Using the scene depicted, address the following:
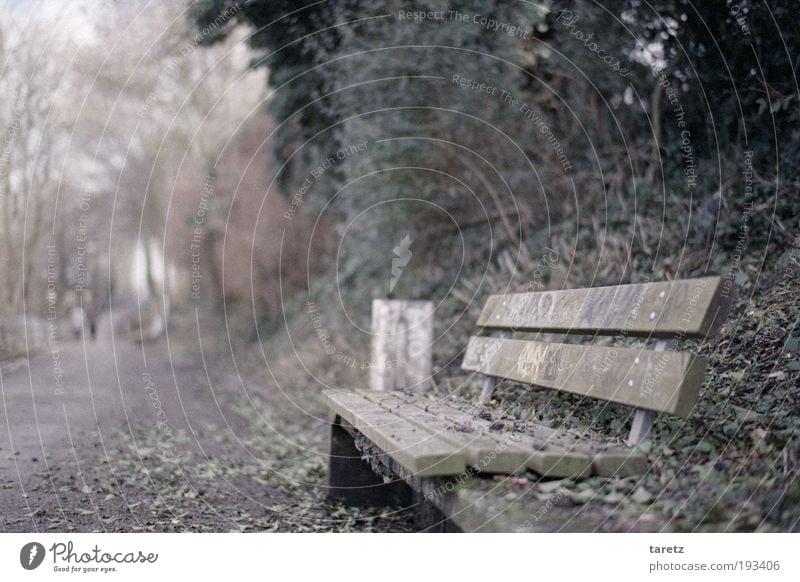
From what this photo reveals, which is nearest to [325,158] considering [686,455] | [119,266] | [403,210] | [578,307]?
[403,210]

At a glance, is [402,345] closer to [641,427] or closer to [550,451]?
[641,427]

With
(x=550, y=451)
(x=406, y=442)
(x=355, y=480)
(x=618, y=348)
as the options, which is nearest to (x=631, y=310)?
(x=618, y=348)

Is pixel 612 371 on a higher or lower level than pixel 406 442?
higher

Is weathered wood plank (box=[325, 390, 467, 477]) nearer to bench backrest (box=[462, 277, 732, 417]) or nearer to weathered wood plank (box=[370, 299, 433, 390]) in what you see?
bench backrest (box=[462, 277, 732, 417])

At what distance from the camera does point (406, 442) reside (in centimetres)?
249

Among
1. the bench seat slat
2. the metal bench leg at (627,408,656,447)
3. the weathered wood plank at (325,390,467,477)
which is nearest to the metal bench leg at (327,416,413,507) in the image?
the weathered wood plank at (325,390,467,477)

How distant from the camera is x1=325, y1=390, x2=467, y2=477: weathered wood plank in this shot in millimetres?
2260

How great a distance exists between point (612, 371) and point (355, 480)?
1.83 m

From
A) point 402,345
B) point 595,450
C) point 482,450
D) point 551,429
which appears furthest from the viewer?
point 402,345

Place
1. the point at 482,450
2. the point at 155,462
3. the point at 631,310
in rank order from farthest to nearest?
the point at 155,462 < the point at 631,310 < the point at 482,450

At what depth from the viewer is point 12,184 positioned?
624 cm

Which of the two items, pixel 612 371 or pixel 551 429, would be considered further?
pixel 551 429

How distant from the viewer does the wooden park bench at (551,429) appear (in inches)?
91.7

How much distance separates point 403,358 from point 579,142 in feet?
9.09
